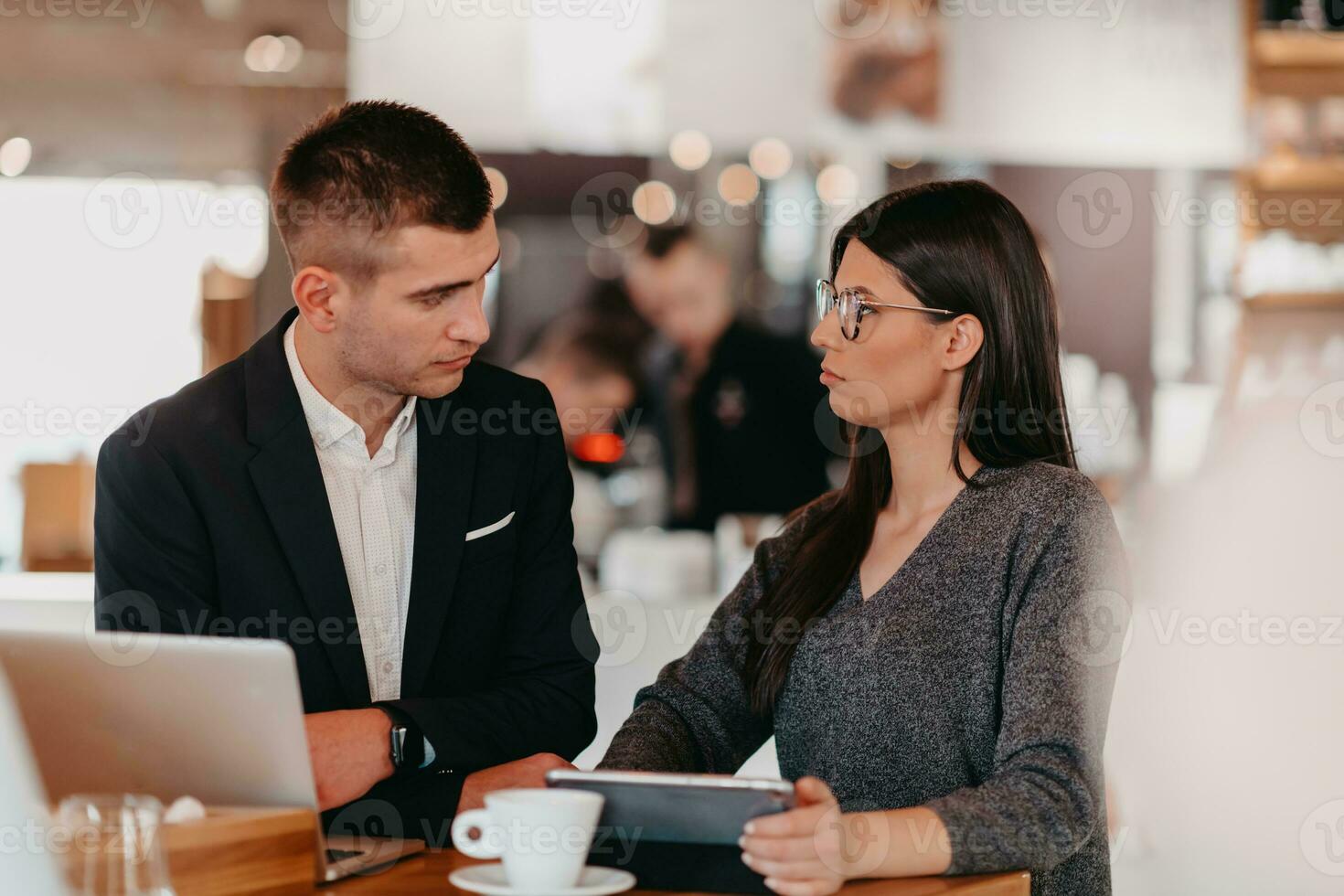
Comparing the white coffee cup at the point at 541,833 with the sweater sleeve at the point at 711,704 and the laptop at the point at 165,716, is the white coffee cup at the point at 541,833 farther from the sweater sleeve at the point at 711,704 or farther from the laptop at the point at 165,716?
the sweater sleeve at the point at 711,704

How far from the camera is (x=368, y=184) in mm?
1634

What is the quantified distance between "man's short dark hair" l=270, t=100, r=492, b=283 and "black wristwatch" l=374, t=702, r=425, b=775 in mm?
523

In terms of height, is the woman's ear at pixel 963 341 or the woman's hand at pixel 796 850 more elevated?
the woman's ear at pixel 963 341

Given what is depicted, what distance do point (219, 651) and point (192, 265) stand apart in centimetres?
326

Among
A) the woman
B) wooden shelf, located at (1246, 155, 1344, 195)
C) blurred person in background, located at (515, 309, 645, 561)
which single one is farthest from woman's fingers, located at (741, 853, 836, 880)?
wooden shelf, located at (1246, 155, 1344, 195)

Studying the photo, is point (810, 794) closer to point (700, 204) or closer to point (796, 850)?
point (796, 850)

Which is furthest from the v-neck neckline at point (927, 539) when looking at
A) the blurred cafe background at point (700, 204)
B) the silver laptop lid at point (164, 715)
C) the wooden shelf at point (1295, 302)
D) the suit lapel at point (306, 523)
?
the wooden shelf at point (1295, 302)

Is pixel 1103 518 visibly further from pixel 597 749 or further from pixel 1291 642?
pixel 597 749

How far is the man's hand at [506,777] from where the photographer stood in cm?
154

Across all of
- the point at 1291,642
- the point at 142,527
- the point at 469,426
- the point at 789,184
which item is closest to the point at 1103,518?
the point at 469,426

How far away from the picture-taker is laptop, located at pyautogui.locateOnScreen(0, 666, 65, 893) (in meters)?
1.04

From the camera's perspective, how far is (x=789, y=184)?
433cm

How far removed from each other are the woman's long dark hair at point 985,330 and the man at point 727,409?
253 cm

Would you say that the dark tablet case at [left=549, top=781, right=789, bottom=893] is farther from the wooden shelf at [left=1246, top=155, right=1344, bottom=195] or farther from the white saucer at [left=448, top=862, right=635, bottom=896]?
the wooden shelf at [left=1246, top=155, right=1344, bottom=195]
